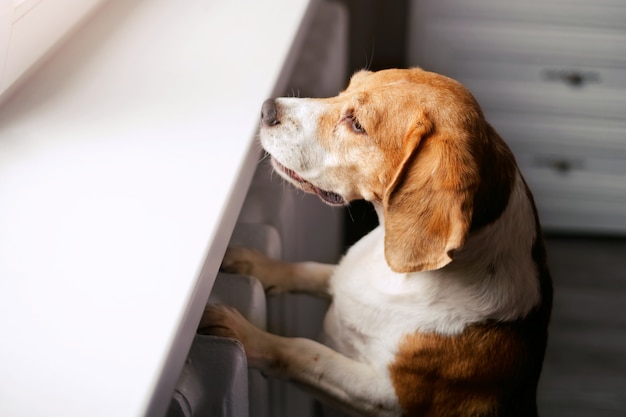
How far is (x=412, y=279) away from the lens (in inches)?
39.5

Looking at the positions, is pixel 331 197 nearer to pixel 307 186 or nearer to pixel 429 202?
pixel 307 186

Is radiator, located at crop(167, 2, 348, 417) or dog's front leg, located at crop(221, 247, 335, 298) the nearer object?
radiator, located at crop(167, 2, 348, 417)

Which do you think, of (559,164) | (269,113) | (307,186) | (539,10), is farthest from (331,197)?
(559,164)

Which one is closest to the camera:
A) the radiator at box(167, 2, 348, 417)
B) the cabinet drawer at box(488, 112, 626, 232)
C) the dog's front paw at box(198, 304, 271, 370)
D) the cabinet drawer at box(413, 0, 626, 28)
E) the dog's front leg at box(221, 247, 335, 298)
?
the radiator at box(167, 2, 348, 417)

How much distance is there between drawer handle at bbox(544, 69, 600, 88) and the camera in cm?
204

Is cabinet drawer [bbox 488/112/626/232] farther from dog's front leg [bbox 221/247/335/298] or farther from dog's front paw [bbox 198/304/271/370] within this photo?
dog's front paw [bbox 198/304/271/370]

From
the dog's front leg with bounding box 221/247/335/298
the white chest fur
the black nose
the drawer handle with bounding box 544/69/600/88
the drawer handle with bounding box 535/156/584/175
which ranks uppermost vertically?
the black nose

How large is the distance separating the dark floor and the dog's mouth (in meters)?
1.00

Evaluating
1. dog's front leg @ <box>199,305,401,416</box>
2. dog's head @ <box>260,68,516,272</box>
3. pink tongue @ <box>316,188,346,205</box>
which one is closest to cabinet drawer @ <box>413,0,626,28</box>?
dog's head @ <box>260,68,516,272</box>

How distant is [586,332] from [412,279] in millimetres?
1163

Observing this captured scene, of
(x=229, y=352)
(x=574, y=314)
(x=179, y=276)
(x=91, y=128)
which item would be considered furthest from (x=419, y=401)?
(x=574, y=314)

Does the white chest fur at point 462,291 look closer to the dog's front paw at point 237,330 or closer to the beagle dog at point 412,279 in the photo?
the beagle dog at point 412,279

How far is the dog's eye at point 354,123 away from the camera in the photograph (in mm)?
980

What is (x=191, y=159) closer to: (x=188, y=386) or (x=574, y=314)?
(x=188, y=386)
